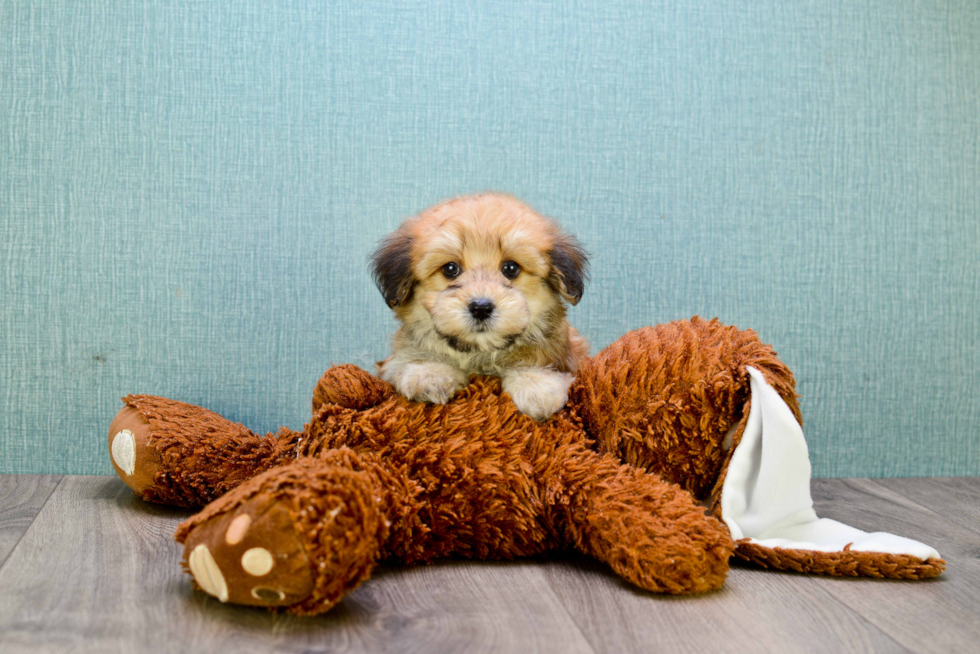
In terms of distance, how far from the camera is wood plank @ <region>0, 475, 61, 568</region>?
5.05 ft

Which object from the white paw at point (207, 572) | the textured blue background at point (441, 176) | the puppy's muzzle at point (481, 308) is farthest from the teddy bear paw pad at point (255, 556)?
the textured blue background at point (441, 176)

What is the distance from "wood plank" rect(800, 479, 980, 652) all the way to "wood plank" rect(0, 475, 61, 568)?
58.8 inches

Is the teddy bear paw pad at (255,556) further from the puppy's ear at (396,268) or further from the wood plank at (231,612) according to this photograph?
the puppy's ear at (396,268)

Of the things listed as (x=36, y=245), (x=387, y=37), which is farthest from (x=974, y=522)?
(x=36, y=245)

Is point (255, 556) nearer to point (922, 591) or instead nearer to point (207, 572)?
point (207, 572)

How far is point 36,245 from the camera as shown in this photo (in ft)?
6.79

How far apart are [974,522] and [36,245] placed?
2.46m

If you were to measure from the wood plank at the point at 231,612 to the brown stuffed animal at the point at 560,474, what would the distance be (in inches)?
1.9

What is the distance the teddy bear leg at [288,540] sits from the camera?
3.49ft

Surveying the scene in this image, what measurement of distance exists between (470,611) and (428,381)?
428 mm

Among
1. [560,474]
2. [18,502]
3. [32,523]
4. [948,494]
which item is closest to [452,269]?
[560,474]

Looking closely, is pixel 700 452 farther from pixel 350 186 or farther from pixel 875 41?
pixel 875 41

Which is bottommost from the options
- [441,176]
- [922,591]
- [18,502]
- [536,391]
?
[18,502]

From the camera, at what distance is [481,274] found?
144 centimetres
